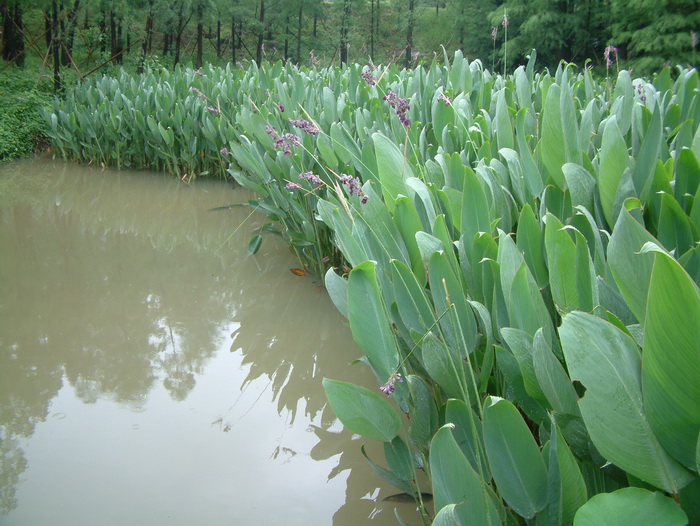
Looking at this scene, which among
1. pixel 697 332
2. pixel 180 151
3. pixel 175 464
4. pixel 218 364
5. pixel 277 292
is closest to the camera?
pixel 697 332

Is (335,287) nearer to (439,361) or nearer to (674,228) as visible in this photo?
(439,361)

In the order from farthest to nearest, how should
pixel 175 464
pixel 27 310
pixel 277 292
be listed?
1. pixel 277 292
2. pixel 27 310
3. pixel 175 464

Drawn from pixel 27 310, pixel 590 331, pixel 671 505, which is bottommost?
pixel 27 310

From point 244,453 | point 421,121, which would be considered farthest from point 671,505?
point 421,121

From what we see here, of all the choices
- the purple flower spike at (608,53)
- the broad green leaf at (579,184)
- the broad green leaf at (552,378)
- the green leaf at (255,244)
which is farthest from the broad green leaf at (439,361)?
the purple flower spike at (608,53)

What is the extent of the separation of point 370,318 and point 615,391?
0.53 meters

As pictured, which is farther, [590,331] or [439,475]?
[439,475]

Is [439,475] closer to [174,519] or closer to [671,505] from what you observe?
[671,505]

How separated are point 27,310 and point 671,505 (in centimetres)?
312

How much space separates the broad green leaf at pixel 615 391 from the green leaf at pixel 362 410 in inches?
19.9

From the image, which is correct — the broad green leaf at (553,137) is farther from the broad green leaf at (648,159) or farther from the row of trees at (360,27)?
the row of trees at (360,27)

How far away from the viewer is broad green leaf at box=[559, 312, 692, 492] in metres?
0.79

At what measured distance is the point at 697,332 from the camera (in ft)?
2.27

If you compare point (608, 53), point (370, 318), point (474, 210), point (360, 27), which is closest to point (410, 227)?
point (474, 210)
